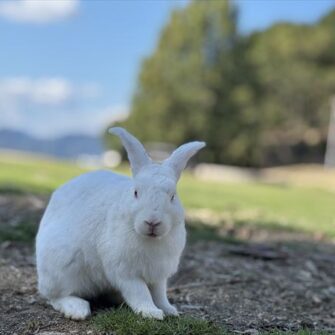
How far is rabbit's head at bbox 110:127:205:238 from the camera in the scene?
302 centimetres

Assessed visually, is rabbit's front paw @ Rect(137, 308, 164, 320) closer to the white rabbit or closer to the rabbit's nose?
the white rabbit

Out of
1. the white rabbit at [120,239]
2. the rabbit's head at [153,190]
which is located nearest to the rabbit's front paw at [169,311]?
the white rabbit at [120,239]

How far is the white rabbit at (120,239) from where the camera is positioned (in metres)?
3.10

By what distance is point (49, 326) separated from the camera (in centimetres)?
336

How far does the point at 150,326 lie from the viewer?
10.2 feet

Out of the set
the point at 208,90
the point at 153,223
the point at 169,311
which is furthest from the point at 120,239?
the point at 208,90

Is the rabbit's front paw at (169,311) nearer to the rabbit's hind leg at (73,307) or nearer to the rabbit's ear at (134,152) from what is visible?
the rabbit's hind leg at (73,307)

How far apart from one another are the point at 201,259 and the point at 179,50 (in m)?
29.7

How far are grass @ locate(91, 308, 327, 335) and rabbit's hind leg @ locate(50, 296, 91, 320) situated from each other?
0.29 feet

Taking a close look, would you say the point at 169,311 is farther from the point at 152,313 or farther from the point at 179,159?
the point at 179,159

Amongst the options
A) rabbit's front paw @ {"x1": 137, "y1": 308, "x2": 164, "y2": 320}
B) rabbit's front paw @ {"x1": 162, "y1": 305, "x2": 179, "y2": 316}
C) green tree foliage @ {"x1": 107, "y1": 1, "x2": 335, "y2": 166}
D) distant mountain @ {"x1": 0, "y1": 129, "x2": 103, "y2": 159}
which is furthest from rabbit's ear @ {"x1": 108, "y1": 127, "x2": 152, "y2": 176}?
distant mountain @ {"x1": 0, "y1": 129, "x2": 103, "y2": 159}

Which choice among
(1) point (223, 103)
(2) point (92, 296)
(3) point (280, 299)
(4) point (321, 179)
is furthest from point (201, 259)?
(1) point (223, 103)

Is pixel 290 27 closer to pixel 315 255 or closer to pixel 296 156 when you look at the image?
pixel 296 156

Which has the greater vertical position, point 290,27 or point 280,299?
point 290,27
